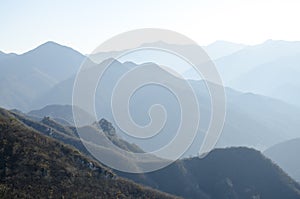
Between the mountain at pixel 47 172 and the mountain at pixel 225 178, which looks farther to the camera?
the mountain at pixel 225 178

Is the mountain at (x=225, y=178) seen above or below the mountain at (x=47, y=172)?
below

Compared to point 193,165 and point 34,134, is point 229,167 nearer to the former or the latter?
point 193,165

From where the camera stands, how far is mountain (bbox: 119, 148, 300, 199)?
104562 millimetres

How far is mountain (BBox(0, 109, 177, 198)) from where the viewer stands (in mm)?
45219

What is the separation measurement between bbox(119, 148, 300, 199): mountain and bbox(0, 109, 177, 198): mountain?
150 ft

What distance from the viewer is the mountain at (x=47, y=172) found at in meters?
45.2

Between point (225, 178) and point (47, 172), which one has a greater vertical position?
point (47, 172)

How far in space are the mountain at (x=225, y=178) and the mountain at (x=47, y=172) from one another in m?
45.6

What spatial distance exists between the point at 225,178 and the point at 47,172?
226 ft

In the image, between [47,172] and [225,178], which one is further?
[225,178]

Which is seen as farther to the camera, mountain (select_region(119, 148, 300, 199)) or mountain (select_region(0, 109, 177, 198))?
mountain (select_region(119, 148, 300, 199))

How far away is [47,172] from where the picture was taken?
48906 mm

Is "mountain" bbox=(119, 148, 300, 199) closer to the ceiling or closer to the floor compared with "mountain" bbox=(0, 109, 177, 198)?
closer to the floor

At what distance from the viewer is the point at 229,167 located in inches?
4466
